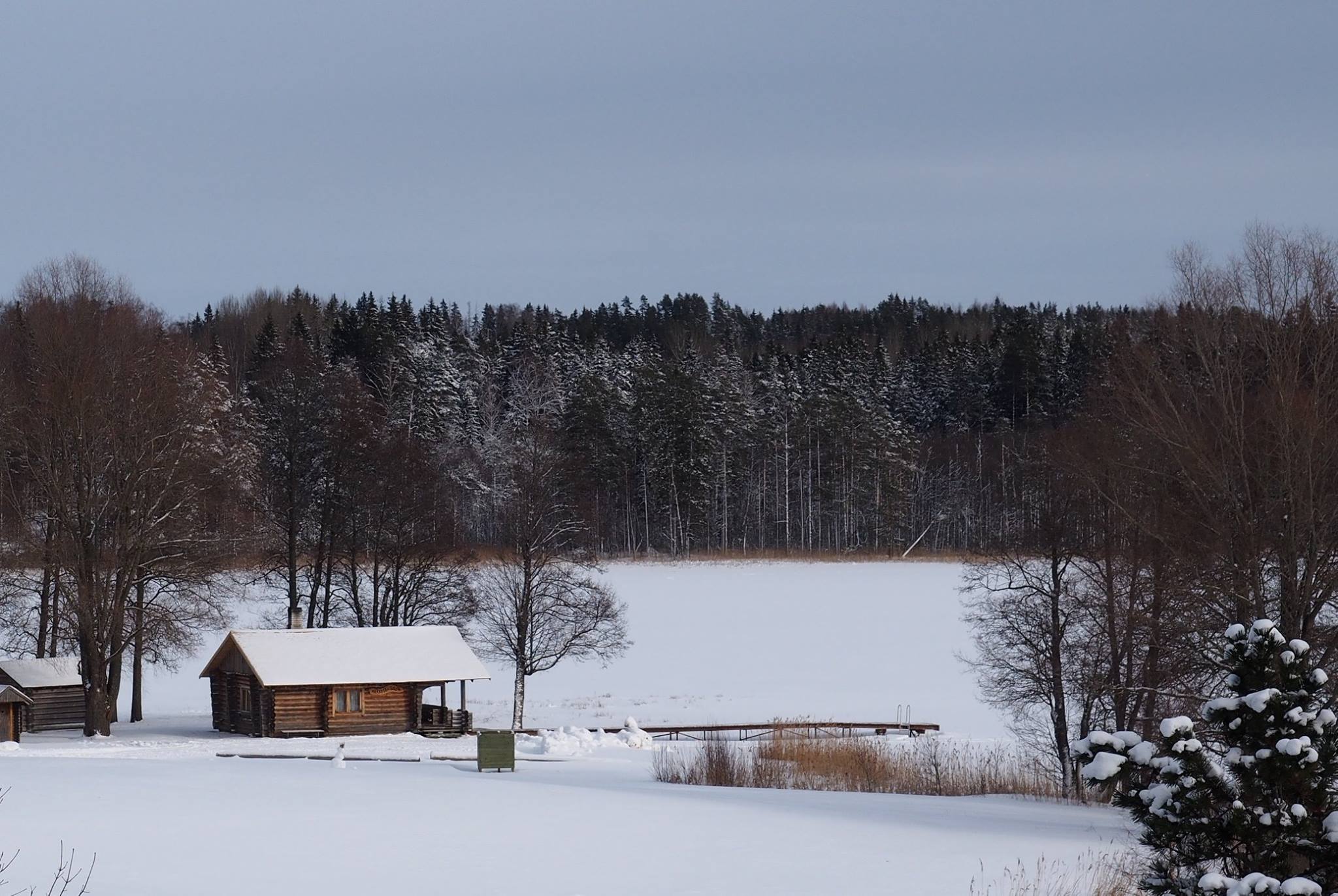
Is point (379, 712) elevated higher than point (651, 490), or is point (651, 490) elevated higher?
point (651, 490)

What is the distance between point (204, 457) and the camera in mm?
41938

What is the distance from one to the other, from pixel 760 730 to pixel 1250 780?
32101 mm

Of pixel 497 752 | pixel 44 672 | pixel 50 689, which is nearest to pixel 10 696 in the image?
pixel 50 689

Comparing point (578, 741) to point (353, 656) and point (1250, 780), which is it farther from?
point (1250, 780)

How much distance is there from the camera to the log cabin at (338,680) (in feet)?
129

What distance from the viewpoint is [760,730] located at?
3916 cm

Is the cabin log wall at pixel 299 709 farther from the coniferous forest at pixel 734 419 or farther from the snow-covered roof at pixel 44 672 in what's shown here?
the coniferous forest at pixel 734 419

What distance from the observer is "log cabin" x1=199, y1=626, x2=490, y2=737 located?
129ft

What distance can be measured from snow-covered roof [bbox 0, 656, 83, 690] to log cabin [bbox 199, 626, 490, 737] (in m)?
4.61

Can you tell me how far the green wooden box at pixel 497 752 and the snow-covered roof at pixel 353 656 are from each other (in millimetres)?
12586

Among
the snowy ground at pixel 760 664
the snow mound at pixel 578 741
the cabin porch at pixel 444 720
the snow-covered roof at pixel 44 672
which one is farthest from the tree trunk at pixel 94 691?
the snow mound at pixel 578 741

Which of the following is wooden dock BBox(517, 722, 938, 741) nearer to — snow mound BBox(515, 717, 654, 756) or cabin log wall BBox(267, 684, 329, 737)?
snow mound BBox(515, 717, 654, 756)

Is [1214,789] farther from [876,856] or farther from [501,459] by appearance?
[501,459]

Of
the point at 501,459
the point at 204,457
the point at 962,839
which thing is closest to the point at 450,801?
the point at 962,839
